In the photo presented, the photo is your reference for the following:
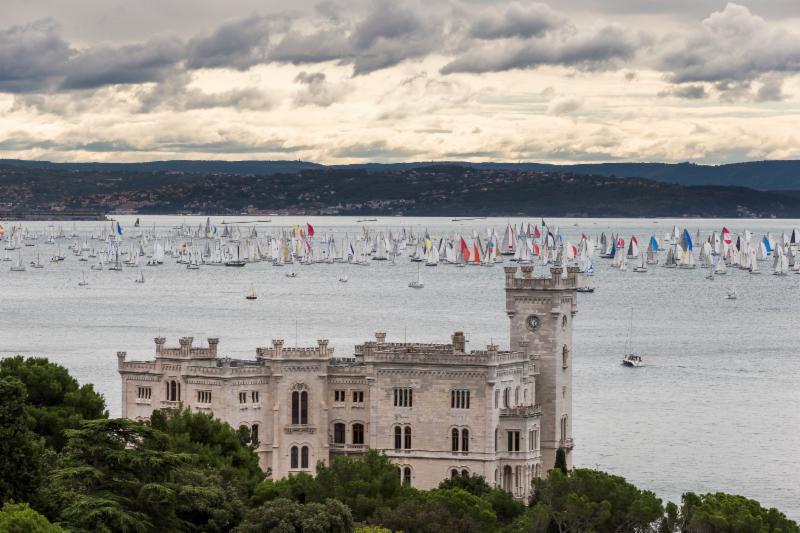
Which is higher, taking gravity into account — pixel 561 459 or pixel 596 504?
pixel 596 504

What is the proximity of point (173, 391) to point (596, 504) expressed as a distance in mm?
27757

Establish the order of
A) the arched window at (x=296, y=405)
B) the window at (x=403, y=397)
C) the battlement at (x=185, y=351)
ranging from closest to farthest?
1. the window at (x=403, y=397)
2. the arched window at (x=296, y=405)
3. the battlement at (x=185, y=351)

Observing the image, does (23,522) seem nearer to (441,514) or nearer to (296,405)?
(441,514)

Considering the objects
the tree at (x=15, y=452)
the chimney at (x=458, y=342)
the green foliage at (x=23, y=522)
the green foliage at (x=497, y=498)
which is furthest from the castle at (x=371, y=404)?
the green foliage at (x=23, y=522)

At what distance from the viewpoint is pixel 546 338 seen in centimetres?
10088

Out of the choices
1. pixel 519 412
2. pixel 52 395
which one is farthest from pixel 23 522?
pixel 519 412

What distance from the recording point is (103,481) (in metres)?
64.8

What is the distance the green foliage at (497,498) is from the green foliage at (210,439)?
983 cm

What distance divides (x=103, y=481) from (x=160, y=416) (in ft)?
76.0

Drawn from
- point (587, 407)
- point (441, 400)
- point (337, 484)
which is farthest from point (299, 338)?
point (337, 484)

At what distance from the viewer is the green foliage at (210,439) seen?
8400 cm

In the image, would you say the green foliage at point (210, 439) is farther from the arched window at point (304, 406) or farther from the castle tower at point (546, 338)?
the castle tower at point (546, 338)

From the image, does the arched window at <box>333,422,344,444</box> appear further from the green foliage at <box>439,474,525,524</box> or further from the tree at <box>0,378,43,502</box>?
the tree at <box>0,378,43,502</box>

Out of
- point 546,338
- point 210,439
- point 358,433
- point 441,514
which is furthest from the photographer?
point 546,338
